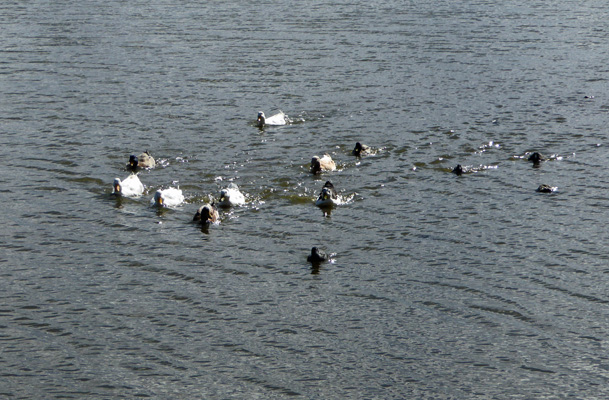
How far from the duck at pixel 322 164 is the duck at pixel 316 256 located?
7702 millimetres

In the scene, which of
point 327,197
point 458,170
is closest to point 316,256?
point 327,197

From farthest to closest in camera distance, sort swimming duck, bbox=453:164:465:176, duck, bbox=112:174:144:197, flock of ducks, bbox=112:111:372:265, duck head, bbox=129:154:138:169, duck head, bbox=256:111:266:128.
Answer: duck head, bbox=256:111:266:128 → swimming duck, bbox=453:164:465:176 → duck head, bbox=129:154:138:169 → duck, bbox=112:174:144:197 → flock of ducks, bbox=112:111:372:265

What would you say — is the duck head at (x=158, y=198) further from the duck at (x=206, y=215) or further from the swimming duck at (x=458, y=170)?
the swimming duck at (x=458, y=170)

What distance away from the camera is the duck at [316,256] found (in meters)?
24.1

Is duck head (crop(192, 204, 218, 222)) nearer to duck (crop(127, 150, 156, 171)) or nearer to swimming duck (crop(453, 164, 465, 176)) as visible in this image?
duck (crop(127, 150, 156, 171))

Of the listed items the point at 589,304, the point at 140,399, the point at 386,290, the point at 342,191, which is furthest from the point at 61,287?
the point at 589,304

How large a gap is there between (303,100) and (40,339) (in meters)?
23.8

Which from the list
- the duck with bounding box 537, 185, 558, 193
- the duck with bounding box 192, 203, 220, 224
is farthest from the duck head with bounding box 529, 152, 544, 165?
the duck with bounding box 192, 203, 220, 224

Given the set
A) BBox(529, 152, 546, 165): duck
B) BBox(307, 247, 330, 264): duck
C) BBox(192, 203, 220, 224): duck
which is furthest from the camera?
BBox(529, 152, 546, 165): duck

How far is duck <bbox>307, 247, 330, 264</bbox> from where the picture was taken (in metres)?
24.1

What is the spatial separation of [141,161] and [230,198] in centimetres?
536

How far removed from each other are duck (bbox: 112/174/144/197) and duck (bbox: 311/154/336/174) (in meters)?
6.34

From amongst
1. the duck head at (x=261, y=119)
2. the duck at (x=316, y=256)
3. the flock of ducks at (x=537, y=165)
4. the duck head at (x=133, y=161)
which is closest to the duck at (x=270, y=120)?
the duck head at (x=261, y=119)

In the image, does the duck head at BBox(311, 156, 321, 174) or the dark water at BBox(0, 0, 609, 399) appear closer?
the dark water at BBox(0, 0, 609, 399)
